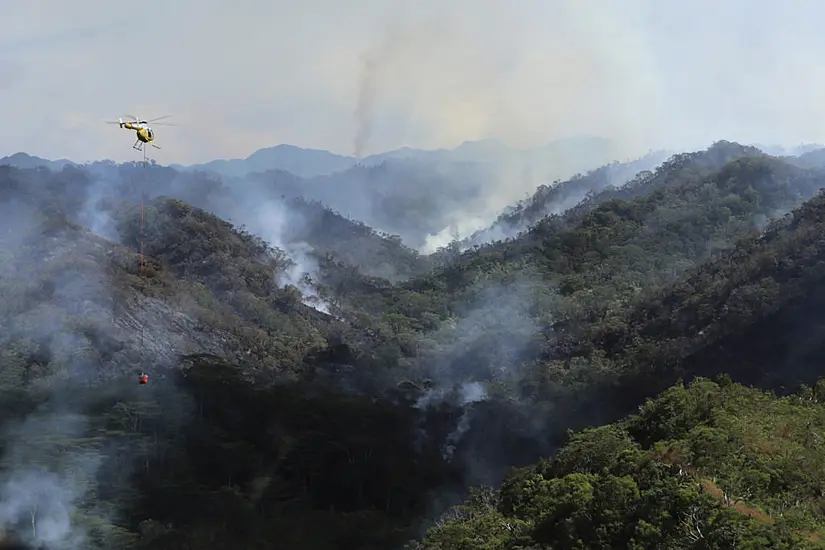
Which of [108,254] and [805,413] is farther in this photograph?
[108,254]

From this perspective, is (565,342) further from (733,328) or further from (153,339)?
(153,339)

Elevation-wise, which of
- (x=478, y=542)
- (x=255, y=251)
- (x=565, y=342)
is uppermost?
(x=255, y=251)

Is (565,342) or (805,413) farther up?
(565,342)

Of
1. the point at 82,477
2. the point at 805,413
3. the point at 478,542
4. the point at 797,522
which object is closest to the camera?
the point at 797,522

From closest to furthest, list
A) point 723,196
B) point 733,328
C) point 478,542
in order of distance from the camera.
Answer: point 478,542 < point 733,328 < point 723,196

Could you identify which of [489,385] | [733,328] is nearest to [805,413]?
[733,328]

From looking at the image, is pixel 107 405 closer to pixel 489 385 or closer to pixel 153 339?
pixel 153 339
